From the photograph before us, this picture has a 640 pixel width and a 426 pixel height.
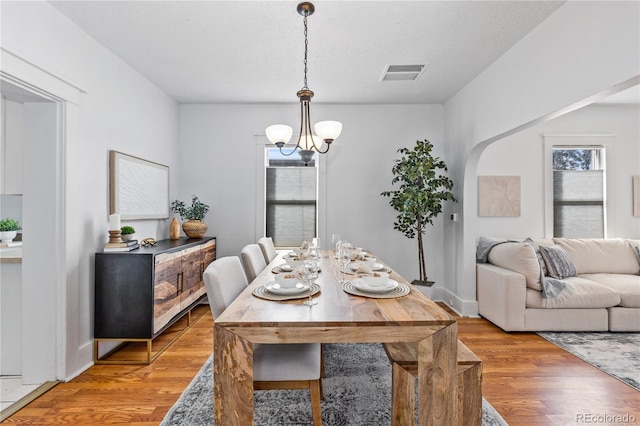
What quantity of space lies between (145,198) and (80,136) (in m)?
1.01

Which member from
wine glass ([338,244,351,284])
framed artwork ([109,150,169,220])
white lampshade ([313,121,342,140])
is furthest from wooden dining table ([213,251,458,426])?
framed artwork ([109,150,169,220])

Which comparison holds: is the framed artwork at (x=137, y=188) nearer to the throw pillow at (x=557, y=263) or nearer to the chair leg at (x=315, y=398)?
the chair leg at (x=315, y=398)

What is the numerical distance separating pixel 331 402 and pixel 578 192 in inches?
173

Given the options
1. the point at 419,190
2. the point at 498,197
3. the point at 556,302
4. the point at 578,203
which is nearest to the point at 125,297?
the point at 419,190

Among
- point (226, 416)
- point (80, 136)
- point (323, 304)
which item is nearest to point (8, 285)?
point (80, 136)

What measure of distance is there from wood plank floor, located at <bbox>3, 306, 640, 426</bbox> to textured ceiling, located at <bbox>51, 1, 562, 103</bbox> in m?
2.61

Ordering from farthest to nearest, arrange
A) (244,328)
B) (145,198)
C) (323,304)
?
(145,198), (323,304), (244,328)

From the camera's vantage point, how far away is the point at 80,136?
8.21ft

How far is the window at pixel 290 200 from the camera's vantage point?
448cm

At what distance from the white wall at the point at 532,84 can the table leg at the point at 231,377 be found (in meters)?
2.40

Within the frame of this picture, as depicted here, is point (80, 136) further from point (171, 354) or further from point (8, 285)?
point (171, 354)

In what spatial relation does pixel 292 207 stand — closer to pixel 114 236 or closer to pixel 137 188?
pixel 137 188

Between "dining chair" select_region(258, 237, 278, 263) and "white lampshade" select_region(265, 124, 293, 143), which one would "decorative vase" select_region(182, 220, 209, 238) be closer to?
"dining chair" select_region(258, 237, 278, 263)

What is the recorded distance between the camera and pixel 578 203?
14.4ft
